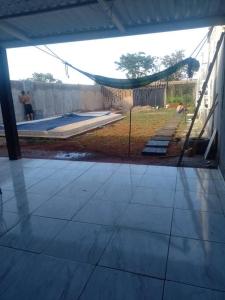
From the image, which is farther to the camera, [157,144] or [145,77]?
[157,144]

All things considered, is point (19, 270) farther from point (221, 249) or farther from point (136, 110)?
point (136, 110)

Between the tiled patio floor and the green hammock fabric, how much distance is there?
164cm

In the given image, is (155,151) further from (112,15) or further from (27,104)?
(27,104)

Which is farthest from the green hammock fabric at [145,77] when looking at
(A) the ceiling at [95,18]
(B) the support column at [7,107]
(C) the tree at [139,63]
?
(C) the tree at [139,63]

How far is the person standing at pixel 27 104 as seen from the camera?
9.95 m

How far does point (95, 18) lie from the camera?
3.27 meters

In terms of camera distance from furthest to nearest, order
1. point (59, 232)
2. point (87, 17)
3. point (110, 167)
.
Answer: point (110, 167) → point (87, 17) → point (59, 232)

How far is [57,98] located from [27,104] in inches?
124

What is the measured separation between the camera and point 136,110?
618 inches

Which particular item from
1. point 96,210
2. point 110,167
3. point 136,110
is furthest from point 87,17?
point 136,110

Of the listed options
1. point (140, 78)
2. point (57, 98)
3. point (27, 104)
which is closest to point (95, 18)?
point (140, 78)

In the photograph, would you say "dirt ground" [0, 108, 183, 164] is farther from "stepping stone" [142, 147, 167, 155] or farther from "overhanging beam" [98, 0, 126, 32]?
"overhanging beam" [98, 0, 126, 32]

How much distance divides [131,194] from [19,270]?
5.08ft

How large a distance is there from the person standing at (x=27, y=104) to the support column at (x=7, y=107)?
223 inches
